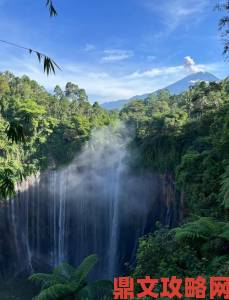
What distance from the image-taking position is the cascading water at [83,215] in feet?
66.1

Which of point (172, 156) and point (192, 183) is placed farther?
point (172, 156)

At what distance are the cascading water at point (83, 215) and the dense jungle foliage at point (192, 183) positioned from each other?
212 centimetres

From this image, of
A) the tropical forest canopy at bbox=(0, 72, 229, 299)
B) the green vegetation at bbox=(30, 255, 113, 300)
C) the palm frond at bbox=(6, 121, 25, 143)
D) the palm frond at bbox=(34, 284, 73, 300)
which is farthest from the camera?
the green vegetation at bbox=(30, 255, 113, 300)

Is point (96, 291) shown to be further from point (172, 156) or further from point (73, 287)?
point (172, 156)

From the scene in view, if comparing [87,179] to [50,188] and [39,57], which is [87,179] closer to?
[50,188]

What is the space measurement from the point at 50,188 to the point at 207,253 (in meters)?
18.1

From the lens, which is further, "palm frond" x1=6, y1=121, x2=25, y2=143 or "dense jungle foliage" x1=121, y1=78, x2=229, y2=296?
"dense jungle foliage" x1=121, y1=78, x2=229, y2=296

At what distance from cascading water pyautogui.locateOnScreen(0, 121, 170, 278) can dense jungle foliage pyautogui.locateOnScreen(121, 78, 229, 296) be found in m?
2.12

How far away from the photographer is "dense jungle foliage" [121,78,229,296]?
566 cm

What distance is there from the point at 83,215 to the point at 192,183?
11867mm

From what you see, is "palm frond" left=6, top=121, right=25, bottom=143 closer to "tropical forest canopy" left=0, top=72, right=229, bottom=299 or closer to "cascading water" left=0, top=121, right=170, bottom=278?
"tropical forest canopy" left=0, top=72, right=229, bottom=299

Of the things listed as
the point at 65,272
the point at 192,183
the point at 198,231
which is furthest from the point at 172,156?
the point at 198,231

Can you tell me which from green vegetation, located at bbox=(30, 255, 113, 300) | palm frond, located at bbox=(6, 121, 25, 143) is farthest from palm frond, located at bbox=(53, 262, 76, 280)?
palm frond, located at bbox=(6, 121, 25, 143)

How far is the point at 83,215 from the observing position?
2212 cm
